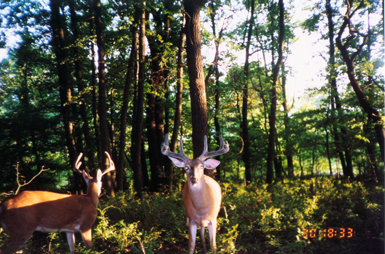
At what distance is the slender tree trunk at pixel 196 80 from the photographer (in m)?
5.86

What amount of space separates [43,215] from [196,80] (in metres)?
4.11

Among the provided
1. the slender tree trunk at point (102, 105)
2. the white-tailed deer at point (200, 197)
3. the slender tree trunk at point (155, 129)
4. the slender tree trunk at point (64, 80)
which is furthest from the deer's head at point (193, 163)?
the slender tree trunk at point (155, 129)

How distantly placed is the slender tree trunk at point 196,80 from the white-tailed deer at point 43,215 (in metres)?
2.64

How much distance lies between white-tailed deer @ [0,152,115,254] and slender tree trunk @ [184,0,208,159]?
264 cm

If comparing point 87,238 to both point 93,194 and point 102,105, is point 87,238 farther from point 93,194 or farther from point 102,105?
point 102,105

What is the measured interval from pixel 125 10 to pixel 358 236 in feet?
30.8

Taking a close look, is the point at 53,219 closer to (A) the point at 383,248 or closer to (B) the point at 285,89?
(A) the point at 383,248

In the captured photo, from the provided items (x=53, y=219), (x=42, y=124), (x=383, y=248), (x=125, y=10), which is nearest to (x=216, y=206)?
(x=53, y=219)

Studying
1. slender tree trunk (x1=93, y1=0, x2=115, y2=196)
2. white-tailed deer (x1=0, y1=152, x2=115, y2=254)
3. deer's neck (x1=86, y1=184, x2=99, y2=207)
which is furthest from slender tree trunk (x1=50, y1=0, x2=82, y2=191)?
white-tailed deer (x1=0, y1=152, x2=115, y2=254)

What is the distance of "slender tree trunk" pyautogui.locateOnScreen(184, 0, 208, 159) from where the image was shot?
231 inches

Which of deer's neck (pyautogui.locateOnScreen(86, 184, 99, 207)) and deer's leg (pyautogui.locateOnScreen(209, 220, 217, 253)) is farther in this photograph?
deer's neck (pyautogui.locateOnScreen(86, 184, 99, 207))

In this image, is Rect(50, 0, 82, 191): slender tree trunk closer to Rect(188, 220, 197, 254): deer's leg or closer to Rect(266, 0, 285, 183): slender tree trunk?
Rect(188, 220, 197, 254): deer's leg

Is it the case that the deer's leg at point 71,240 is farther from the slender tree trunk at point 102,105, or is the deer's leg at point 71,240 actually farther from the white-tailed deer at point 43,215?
the slender tree trunk at point 102,105

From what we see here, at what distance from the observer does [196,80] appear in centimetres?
597
